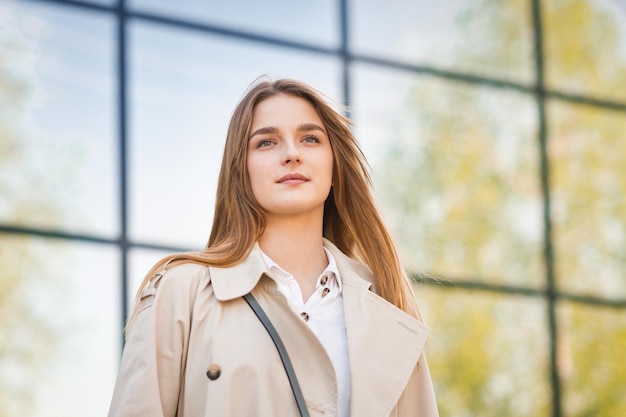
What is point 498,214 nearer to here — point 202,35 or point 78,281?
point 202,35

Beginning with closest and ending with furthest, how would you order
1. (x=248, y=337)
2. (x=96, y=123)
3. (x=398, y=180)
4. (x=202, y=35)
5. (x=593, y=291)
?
(x=248, y=337) → (x=96, y=123) → (x=202, y=35) → (x=398, y=180) → (x=593, y=291)

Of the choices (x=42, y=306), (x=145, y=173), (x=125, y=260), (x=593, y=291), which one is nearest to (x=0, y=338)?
(x=42, y=306)

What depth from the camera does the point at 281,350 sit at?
7.53 ft

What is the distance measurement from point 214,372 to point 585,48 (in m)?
4.27

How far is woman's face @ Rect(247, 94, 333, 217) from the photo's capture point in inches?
95.8

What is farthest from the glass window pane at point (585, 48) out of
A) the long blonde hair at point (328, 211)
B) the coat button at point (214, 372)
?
the coat button at point (214, 372)

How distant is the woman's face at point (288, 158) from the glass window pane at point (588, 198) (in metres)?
3.45

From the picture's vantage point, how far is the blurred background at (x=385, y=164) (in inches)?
180

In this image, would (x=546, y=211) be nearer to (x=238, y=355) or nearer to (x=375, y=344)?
(x=375, y=344)

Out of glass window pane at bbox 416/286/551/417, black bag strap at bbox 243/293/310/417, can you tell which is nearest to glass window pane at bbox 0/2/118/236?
Answer: glass window pane at bbox 416/286/551/417

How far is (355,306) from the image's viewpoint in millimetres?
2436

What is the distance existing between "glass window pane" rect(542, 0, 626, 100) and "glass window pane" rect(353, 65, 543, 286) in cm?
29

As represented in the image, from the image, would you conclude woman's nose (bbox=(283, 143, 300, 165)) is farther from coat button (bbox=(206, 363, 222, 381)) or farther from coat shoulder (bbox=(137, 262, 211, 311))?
coat button (bbox=(206, 363, 222, 381))

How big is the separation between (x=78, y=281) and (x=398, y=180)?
162cm
